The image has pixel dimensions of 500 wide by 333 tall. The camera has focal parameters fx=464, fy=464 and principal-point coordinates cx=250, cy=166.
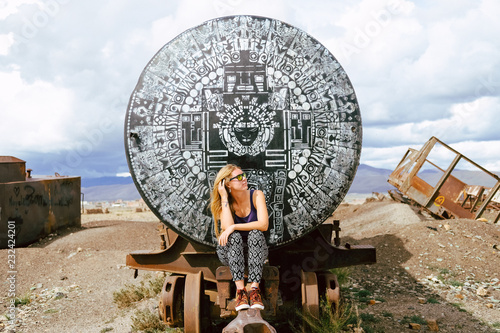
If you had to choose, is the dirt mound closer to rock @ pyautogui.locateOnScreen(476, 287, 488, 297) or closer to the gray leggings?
rock @ pyautogui.locateOnScreen(476, 287, 488, 297)

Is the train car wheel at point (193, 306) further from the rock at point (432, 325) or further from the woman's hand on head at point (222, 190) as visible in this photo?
the rock at point (432, 325)

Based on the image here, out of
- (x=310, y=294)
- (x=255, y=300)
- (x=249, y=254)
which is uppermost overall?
(x=249, y=254)

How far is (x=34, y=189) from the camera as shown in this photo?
33.8 ft

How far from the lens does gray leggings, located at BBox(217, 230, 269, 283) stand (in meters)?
3.34

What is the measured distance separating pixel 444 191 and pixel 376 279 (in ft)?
17.6

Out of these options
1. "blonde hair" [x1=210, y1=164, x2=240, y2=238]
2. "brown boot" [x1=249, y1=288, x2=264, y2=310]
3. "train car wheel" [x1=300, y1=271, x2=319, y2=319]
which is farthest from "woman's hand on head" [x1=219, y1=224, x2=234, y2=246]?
"train car wheel" [x1=300, y1=271, x2=319, y2=319]

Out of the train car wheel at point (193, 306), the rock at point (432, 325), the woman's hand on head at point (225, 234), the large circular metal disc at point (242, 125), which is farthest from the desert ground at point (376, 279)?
the woman's hand on head at point (225, 234)

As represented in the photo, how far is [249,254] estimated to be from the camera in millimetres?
3367

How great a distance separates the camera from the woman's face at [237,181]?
3.41 m

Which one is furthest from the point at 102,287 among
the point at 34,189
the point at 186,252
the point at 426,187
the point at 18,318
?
the point at 426,187

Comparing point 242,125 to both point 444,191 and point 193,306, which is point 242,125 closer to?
point 193,306

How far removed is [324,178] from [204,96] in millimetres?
1153

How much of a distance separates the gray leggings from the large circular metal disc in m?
0.32

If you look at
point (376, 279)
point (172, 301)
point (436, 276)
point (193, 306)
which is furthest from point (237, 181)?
point (436, 276)
